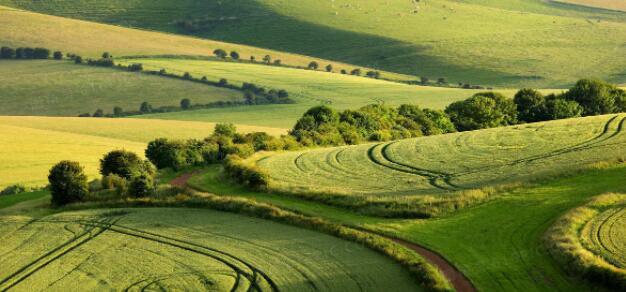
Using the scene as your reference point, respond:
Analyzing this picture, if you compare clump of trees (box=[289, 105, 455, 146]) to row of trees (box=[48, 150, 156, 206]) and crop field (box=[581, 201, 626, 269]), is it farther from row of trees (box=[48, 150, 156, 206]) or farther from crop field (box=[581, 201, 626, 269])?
crop field (box=[581, 201, 626, 269])

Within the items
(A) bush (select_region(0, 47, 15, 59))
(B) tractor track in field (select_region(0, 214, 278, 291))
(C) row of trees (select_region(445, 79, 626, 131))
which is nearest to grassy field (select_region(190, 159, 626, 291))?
(B) tractor track in field (select_region(0, 214, 278, 291))

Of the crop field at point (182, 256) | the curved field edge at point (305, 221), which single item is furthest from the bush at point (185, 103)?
the crop field at point (182, 256)

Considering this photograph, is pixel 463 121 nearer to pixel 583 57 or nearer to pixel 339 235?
pixel 339 235

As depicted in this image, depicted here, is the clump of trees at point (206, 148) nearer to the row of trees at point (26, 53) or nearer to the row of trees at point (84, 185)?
the row of trees at point (84, 185)

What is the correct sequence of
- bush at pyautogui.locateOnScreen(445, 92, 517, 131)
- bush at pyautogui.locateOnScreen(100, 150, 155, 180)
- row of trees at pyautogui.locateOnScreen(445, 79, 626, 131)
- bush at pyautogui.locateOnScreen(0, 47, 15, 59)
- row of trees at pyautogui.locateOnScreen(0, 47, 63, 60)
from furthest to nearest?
row of trees at pyautogui.locateOnScreen(0, 47, 63, 60) < bush at pyautogui.locateOnScreen(0, 47, 15, 59) < bush at pyautogui.locateOnScreen(445, 92, 517, 131) < row of trees at pyautogui.locateOnScreen(445, 79, 626, 131) < bush at pyautogui.locateOnScreen(100, 150, 155, 180)

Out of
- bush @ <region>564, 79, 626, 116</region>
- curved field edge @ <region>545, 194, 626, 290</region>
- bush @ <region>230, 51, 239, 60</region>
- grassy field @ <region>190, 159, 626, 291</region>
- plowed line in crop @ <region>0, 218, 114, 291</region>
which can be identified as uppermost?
bush @ <region>564, 79, 626, 116</region>

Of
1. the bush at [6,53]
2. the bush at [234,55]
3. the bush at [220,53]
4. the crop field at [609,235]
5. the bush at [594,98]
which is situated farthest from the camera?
the bush at [234,55]

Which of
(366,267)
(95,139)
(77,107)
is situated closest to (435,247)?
(366,267)
